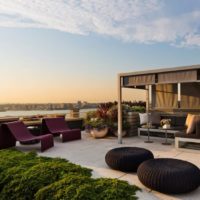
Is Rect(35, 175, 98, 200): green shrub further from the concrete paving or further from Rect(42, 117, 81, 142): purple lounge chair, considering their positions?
Rect(42, 117, 81, 142): purple lounge chair

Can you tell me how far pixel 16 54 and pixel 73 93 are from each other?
10.4 m

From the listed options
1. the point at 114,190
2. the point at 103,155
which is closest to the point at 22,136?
the point at 103,155

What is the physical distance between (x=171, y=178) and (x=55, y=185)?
5.63 feet

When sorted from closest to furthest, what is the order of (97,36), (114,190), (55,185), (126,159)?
(114,190) < (55,185) < (126,159) < (97,36)

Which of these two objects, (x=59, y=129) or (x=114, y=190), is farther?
(x=59, y=129)

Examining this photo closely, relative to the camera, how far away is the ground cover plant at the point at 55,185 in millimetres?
3229

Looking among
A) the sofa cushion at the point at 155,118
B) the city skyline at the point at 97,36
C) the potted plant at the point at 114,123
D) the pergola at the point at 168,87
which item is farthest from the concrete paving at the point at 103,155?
the city skyline at the point at 97,36

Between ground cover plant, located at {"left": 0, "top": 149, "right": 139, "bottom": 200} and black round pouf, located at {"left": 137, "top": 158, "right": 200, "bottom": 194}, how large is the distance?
268 millimetres

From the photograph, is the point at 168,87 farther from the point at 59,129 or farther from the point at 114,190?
the point at 114,190

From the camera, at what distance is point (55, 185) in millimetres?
3459

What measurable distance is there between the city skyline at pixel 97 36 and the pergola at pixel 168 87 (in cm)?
61

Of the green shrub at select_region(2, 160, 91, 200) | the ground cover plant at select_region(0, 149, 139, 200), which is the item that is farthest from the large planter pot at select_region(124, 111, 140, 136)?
the green shrub at select_region(2, 160, 91, 200)

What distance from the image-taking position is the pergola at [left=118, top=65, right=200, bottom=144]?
22.4ft

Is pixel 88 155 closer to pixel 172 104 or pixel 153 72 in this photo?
pixel 153 72
